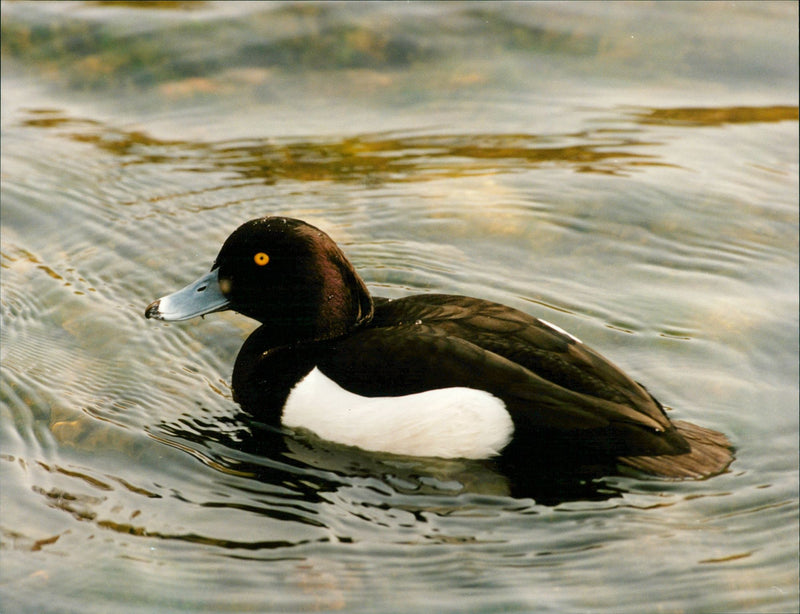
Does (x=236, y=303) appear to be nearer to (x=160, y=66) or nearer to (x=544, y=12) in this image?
(x=160, y=66)

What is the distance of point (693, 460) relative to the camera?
4.64 meters

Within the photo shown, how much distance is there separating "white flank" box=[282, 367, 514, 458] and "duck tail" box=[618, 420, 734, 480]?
0.53 meters

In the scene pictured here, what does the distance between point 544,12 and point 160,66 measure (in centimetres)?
315

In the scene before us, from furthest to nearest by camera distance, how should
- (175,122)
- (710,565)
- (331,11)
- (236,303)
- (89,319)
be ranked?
(331,11)
(175,122)
(89,319)
(236,303)
(710,565)

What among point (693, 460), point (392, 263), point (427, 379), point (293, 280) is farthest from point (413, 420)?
point (392, 263)

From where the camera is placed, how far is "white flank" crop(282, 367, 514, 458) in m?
4.53

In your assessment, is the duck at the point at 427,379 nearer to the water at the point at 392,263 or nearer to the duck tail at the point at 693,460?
the duck tail at the point at 693,460

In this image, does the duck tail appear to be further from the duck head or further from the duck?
the duck head

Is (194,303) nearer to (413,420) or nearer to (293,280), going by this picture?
(293,280)

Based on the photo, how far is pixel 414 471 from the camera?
4.62 m

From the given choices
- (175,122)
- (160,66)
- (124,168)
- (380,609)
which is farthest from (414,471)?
(160,66)

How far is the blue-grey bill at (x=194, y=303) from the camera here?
5027mm

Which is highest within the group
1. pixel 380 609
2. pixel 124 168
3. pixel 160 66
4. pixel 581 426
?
pixel 160 66

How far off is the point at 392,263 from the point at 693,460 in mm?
2254
